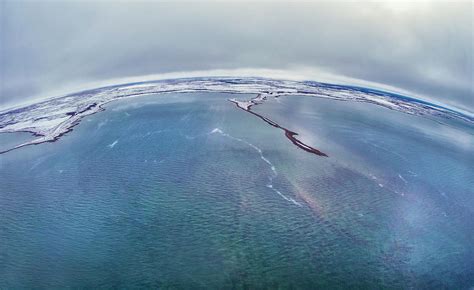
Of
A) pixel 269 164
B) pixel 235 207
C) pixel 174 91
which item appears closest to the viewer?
pixel 235 207

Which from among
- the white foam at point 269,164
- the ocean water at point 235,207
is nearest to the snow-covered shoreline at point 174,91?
the ocean water at point 235,207

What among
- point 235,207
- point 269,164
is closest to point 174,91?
point 269,164

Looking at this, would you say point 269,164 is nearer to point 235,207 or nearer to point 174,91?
point 235,207

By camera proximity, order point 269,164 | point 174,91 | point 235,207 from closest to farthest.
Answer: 1. point 235,207
2. point 269,164
3. point 174,91

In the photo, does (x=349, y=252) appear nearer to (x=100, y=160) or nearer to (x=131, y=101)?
(x=100, y=160)

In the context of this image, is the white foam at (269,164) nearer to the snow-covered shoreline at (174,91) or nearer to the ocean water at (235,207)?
the ocean water at (235,207)

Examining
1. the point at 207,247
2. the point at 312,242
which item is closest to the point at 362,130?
the point at 312,242
